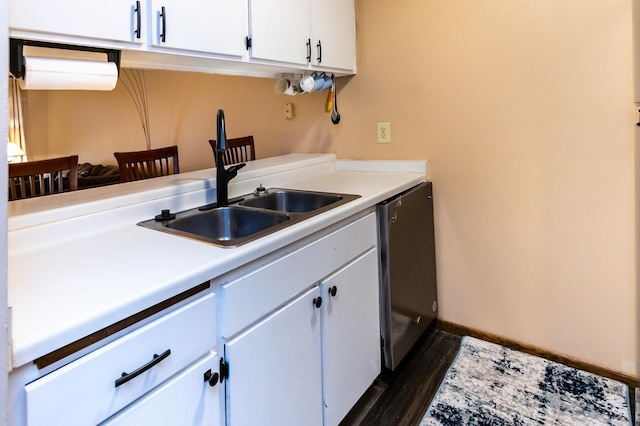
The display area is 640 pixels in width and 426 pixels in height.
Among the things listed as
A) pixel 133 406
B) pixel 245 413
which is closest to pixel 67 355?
pixel 133 406

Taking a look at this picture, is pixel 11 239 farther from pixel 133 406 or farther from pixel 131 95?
pixel 131 95

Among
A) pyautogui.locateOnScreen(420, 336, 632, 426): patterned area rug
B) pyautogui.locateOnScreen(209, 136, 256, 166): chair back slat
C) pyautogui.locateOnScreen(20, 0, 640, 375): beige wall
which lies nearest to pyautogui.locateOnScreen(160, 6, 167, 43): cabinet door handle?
pyautogui.locateOnScreen(20, 0, 640, 375): beige wall

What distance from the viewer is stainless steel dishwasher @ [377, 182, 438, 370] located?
1744mm

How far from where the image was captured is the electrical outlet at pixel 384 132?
2287mm

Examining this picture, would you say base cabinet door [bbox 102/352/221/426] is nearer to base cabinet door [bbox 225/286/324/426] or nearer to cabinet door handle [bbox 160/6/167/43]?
base cabinet door [bbox 225/286/324/426]

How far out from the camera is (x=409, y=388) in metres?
1.79

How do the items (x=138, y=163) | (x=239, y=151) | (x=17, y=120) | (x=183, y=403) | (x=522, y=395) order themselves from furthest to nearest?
(x=17, y=120)
(x=239, y=151)
(x=138, y=163)
(x=522, y=395)
(x=183, y=403)

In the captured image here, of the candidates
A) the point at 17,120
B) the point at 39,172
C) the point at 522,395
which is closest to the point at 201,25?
the point at 39,172

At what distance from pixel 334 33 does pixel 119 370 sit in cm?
187

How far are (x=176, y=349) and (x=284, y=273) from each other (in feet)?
1.30

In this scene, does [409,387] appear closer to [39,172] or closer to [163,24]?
[163,24]

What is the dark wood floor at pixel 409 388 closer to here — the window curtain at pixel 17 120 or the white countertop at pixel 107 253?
the white countertop at pixel 107 253

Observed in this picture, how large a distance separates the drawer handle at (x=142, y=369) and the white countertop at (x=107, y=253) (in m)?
0.11

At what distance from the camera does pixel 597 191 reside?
1.75 meters
